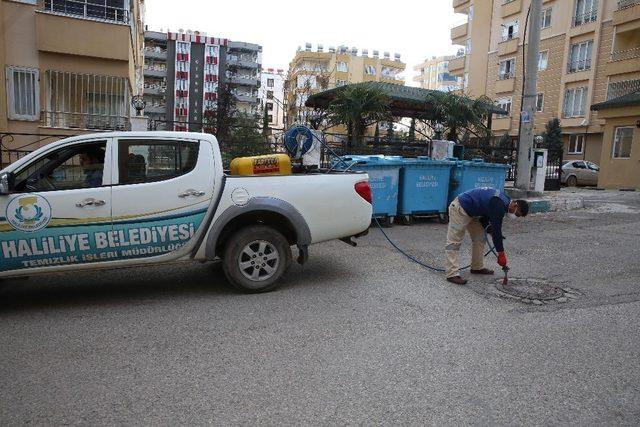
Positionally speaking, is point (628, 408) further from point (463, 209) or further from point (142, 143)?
point (142, 143)

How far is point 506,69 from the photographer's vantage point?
4081 cm

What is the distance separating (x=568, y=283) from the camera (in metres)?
6.45

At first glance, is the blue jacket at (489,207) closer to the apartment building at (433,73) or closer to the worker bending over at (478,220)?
the worker bending over at (478,220)

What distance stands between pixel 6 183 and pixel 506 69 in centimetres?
4202

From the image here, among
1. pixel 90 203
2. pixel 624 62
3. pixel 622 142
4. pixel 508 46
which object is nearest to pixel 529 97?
pixel 90 203

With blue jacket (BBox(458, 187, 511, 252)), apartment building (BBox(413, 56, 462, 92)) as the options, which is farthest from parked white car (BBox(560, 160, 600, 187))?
apartment building (BBox(413, 56, 462, 92))

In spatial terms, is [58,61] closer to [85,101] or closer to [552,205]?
[85,101]

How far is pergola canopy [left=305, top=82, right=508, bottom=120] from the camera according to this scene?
53.5 feet

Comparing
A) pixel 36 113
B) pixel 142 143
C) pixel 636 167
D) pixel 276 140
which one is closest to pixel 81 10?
pixel 36 113

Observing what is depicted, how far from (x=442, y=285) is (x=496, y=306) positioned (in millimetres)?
911

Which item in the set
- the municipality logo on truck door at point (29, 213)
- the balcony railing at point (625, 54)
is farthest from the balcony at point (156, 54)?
the municipality logo on truck door at point (29, 213)

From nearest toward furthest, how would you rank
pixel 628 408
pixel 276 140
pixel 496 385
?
pixel 628 408, pixel 496 385, pixel 276 140

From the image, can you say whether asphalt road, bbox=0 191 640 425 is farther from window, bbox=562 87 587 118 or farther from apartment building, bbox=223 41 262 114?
apartment building, bbox=223 41 262 114

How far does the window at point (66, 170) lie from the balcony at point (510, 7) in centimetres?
4168
